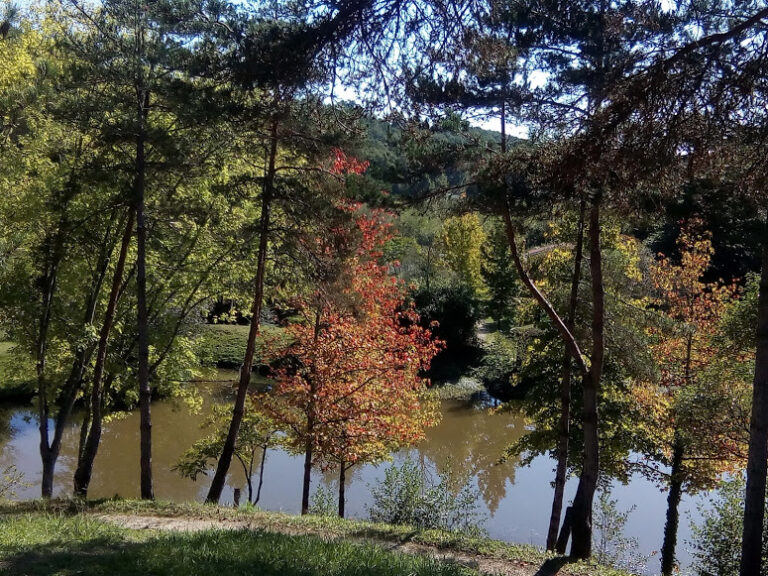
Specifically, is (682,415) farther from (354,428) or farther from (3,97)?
(3,97)

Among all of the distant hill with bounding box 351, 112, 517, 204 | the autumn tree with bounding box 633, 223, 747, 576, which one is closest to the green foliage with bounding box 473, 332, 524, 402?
the autumn tree with bounding box 633, 223, 747, 576

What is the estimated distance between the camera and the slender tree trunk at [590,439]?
8.91m

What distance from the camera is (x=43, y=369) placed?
13.3 metres

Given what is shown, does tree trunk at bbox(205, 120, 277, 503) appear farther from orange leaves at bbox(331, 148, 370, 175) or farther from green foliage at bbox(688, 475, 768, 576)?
green foliage at bbox(688, 475, 768, 576)

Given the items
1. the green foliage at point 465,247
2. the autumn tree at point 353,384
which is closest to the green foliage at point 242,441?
the autumn tree at point 353,384

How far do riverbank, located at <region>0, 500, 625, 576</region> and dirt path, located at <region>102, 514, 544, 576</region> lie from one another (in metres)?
0.01

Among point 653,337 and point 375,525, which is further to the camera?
point 653,337

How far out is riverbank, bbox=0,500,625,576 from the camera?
5582 millimetres

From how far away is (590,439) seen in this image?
927 centimetres

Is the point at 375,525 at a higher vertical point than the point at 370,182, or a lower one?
lower

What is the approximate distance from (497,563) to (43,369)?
10356mm

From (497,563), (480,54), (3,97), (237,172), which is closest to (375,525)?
(497,563)

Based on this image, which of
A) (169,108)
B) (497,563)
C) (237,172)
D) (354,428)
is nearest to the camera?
(497,563)

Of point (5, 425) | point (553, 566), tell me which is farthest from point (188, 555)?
point (5, 425)
